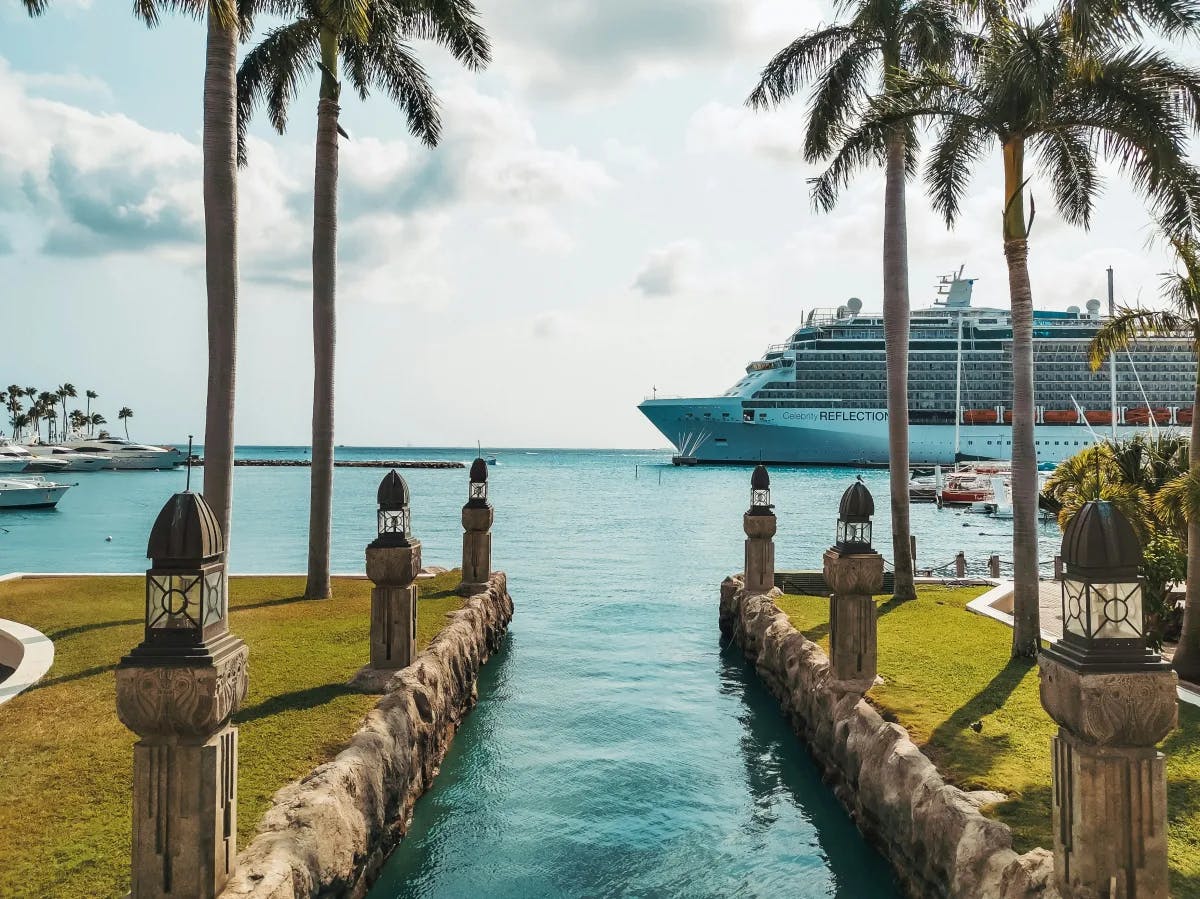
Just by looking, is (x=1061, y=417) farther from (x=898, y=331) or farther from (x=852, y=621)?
(x=852, y=621)

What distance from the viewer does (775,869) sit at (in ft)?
20.1

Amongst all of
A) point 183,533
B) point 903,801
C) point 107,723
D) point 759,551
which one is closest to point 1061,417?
point 759,551

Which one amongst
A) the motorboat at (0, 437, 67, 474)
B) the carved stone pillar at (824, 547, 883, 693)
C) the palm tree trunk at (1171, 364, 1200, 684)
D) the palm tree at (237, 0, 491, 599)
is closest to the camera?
the carved stone pillar at (824, 547, 883, 693)

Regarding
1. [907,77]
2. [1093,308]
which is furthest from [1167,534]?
[1093,308]

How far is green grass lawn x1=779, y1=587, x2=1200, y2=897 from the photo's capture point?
4.93 m

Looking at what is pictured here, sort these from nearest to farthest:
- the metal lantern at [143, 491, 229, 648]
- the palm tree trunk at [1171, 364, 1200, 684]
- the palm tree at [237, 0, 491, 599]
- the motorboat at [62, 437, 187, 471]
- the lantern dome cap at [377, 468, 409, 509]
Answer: the metal lantern at [143, 491, 229, 648]
the lantern dome cap at [377, 468, 409, 509]
the palm tree trunk at [1171, 364, 1200, 684]
the palm tree at [237, 0, 491, 599]
the motorboat at [62, 437, 187, 471]

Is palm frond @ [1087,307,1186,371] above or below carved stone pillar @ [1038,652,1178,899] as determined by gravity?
above

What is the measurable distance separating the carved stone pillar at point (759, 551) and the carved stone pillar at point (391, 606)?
252 inches

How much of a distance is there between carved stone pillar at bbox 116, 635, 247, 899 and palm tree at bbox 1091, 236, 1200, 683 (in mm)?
8944

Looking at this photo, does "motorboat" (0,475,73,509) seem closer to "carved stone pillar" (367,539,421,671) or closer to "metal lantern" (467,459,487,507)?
"metal lantern" (467,459,487,507)

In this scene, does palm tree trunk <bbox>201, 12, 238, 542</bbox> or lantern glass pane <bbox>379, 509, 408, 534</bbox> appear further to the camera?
palm tree trunk <bbox>201, 12, 238, 542</bbox>

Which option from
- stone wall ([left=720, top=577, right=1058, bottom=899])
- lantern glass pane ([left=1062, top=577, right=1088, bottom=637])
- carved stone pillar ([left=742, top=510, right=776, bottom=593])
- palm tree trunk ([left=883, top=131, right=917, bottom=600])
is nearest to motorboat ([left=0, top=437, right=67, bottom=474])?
carved stone pillar ([left=742, top=510, right=776, bottom=593])

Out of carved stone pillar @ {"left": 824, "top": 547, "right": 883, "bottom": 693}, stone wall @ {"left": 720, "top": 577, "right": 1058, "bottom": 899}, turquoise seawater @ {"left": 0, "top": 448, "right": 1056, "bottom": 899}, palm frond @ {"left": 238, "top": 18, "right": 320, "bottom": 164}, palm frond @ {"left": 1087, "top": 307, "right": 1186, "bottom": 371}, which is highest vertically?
palm frond @ {"left": 238, "top": 18, "right": 320, "bottom": 164}

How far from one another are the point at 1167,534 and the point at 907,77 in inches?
261
